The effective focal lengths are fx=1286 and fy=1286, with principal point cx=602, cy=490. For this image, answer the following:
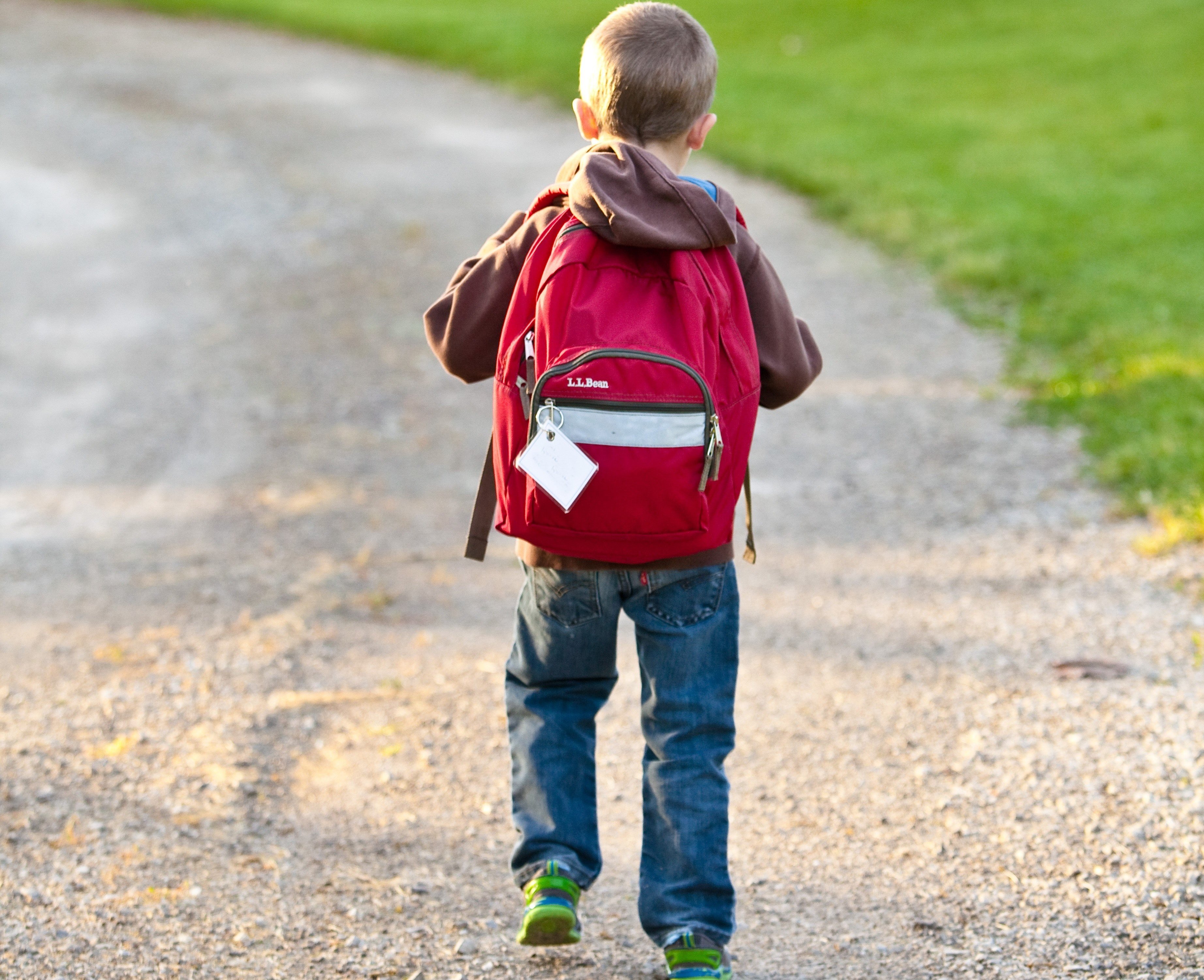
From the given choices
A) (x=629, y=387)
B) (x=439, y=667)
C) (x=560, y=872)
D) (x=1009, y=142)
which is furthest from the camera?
(x=1009, y=142)

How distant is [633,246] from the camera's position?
224 cm

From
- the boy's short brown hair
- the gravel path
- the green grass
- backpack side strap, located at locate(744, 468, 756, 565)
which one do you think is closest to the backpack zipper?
backpack side strap, located at locate(744, 468, 756, 565)

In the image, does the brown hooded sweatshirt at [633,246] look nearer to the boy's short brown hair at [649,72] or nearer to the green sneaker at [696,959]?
the boy's short brown hair at [649,72]

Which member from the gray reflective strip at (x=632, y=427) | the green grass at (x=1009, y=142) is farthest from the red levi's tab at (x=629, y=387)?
the green grass at (x=1009, y=142)

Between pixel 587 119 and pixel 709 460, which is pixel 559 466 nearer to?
pixel 709 460

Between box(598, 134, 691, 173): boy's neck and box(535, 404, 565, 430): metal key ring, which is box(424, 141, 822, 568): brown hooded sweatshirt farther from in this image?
box(535, 404, 565, 430): metal key ring

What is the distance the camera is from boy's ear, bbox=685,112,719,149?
7.80 ft

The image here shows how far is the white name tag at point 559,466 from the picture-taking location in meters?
2.19

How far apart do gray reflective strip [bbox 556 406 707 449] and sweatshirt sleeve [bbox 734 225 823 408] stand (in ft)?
0.82

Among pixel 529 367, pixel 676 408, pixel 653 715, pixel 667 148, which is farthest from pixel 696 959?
pixel 667 148

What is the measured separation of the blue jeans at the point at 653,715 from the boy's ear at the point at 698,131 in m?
0.80

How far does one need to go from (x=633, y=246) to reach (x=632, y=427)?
1.05 feet

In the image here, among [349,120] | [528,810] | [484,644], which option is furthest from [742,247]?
[349,120]

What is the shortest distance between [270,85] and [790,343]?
11.7m
